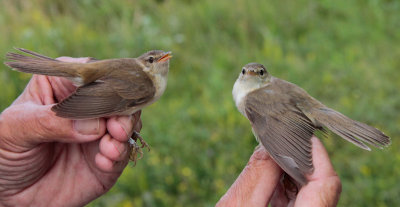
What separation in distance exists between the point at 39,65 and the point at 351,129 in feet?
6.13

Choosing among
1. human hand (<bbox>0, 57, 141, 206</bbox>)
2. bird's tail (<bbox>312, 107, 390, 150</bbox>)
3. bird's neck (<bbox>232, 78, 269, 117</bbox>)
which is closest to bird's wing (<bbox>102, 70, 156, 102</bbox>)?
human hand (<bbox>0, 57, 141, 206</bbox>)

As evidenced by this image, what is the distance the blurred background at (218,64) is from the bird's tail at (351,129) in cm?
191

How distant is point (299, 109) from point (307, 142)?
0.47m

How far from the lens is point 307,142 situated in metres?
2.92

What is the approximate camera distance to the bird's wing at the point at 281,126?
109 inches

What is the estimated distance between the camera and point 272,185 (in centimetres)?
265

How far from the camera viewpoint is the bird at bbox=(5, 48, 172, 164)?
109 inches

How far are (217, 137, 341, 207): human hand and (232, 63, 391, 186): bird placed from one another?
0.21 feet

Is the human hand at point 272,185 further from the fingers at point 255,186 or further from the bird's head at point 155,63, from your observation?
the bird's head at point 155,63

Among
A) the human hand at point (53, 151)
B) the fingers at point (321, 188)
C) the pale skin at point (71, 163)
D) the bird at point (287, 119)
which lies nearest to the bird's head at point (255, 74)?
the bird at point (287, 119)

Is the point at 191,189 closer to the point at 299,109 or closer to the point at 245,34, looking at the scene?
the point at 299,109

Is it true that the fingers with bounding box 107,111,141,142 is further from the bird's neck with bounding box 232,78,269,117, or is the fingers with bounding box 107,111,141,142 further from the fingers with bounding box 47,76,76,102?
Answer: the bird's neck with bounding box 232,78,269,117

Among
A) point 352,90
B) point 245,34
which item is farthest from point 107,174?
point 245,34

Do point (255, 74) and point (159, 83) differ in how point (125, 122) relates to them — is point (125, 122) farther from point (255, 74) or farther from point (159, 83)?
point (255, 74)
